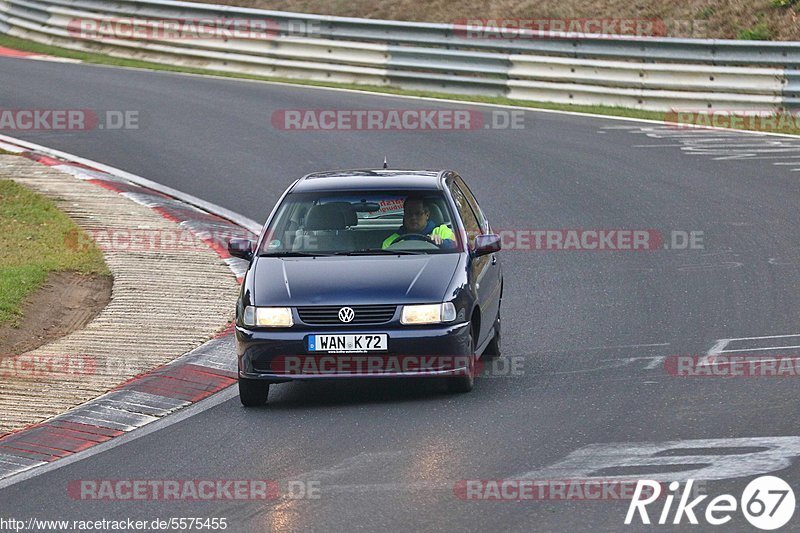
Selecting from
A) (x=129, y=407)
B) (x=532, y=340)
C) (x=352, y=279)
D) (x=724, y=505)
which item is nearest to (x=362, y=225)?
(x=352, y=279)

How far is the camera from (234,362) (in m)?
11.8

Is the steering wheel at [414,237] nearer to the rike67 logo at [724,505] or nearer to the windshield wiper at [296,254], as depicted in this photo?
the windshield wiper at [296,254]

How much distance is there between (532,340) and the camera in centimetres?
1236

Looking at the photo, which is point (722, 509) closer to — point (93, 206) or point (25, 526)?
point (25, 526)

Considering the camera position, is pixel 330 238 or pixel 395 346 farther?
pixel 330 238

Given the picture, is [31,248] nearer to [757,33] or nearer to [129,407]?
[129,407]

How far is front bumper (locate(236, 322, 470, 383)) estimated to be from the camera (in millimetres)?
10219

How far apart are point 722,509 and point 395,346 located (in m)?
3.24

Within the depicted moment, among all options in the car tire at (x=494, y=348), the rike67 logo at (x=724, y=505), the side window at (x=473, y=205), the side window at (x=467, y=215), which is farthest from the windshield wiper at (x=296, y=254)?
the rike67 logo at (x=724, y=505)

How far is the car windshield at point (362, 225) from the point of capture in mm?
11195

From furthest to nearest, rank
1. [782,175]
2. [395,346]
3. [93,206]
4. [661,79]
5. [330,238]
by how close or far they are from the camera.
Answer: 1. [661,79]
2. [782,175]
3. [93,206]
4. [330,238]
5. [395,346]

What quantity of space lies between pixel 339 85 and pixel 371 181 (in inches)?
604

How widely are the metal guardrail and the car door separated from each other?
1173 cm

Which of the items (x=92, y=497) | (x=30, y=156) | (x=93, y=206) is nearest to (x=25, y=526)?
(x=92, y=497)
